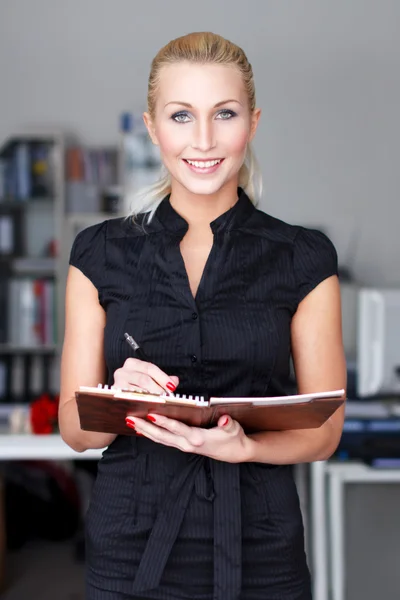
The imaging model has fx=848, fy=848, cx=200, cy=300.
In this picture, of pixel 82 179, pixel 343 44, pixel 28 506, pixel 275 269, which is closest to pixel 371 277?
pixel 343 44

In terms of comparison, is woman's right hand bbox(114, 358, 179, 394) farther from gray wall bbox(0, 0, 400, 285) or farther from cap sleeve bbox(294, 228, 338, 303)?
gray wall bbox(0, 0, 400, 285)

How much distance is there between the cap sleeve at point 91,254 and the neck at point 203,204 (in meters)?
0.14

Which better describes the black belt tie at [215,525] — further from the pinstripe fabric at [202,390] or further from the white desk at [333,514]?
the white desk at [333,514]

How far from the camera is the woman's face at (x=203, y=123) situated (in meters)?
1.29

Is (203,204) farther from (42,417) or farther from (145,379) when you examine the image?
(42,417)

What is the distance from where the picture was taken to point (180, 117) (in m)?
1.31

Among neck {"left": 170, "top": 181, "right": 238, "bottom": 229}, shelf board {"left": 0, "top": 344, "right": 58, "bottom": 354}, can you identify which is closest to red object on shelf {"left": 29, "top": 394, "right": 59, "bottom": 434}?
neck {"left": 170, "top": 181, "right": 238, "bottom": 229}

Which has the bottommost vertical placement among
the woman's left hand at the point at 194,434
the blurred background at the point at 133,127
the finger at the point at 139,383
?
the woman's left hand at the point at 194,434

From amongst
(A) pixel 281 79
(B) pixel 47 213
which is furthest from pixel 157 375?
(A) pixel 281 79

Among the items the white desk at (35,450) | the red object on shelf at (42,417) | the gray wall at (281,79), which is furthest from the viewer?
the gray wall at (281,79)

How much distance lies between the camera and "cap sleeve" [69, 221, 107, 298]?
4.53 feet

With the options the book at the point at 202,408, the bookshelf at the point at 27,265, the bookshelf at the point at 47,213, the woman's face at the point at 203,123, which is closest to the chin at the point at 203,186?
the woman's face at the point at 203,123

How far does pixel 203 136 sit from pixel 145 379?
0.38 metres

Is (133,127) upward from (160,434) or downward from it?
upward
